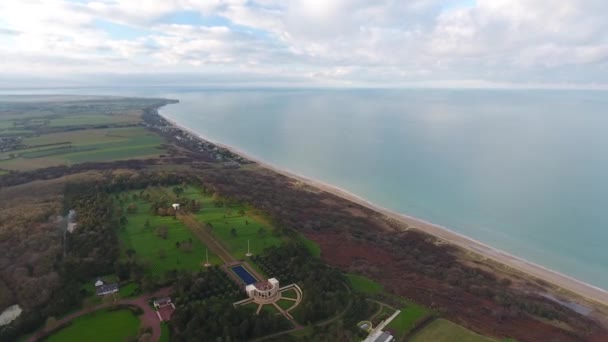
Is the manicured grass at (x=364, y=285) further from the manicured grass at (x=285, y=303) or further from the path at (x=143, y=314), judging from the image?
the path at (x=143, y=314)

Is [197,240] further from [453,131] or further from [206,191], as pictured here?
[453,131]

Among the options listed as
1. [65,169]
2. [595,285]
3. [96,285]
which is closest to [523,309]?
[595,285]

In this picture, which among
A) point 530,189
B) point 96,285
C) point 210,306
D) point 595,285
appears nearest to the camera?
point 210,306

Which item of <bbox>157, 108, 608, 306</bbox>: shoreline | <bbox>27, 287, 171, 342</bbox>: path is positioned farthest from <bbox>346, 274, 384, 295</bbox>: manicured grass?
<bbox>157, 108, 608, 306</bbox>: shoreline

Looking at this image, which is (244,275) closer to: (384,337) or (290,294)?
(290,294)

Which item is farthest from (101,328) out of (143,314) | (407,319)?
(407,319)

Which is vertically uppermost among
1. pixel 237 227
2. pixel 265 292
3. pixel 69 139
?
pixel 69 139

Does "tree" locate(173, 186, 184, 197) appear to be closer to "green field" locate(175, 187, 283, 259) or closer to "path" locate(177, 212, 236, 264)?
"green field" locate(175, 187, 283, 259)
